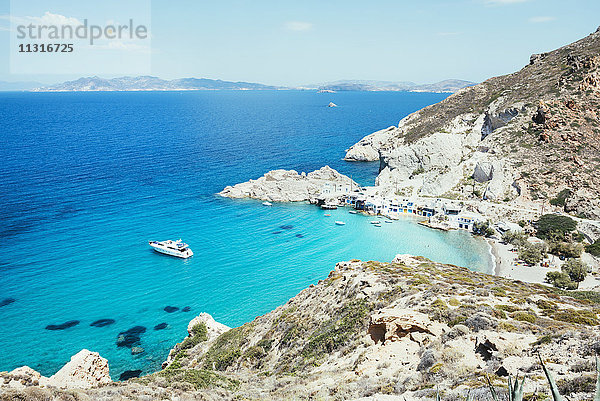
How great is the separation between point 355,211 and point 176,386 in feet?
170

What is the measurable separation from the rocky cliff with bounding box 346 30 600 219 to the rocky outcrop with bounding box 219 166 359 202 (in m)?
9.97

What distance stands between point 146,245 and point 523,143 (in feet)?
191

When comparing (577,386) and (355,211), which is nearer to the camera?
(577,386)

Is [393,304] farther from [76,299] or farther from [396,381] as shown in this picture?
[76,299]

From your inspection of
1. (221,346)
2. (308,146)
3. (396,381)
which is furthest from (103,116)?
(396,381)

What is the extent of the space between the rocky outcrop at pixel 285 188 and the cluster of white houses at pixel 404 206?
84 cm

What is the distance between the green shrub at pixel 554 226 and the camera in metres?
46.6

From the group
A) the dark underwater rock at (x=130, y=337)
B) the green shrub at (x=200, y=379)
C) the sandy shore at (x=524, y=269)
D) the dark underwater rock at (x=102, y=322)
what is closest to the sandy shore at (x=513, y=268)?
the sandy shore at (x=524, y=269)

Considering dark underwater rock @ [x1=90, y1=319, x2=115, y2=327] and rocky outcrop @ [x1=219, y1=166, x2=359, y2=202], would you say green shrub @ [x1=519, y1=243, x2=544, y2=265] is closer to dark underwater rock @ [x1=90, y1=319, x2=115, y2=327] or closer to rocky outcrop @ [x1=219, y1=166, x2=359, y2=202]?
rocky outcrop @ [x1=219, y1=166, x2=359, y2=202]

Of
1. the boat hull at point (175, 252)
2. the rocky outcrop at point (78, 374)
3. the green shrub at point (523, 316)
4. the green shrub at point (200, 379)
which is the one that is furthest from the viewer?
the boat hull at point (175, 252)

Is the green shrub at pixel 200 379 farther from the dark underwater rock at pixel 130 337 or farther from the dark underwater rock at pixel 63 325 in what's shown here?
the dark underwater rock at pixel 63 325

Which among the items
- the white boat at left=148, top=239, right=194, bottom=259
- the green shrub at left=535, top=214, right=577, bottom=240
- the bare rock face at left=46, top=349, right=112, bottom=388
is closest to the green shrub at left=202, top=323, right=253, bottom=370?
the bare rock face at left=46, top=349, right=112, bottom=388

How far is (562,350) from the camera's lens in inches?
497

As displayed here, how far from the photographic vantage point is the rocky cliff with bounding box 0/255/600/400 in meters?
12.4
